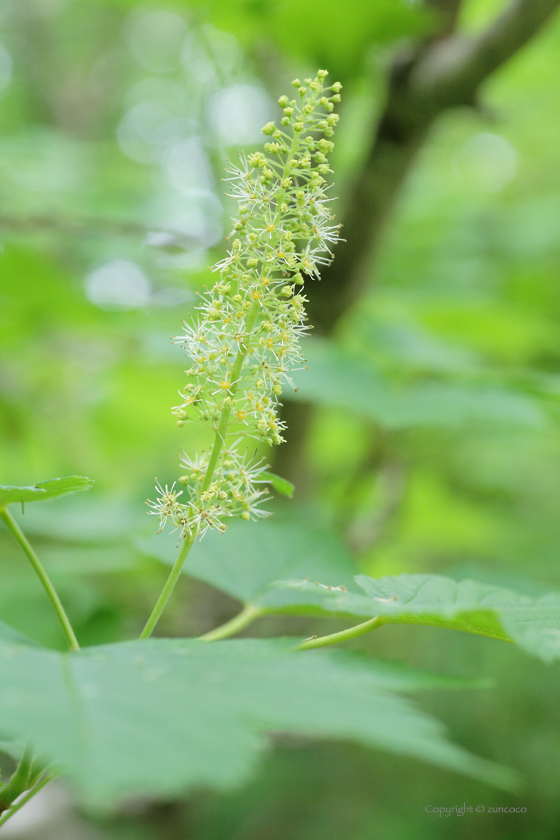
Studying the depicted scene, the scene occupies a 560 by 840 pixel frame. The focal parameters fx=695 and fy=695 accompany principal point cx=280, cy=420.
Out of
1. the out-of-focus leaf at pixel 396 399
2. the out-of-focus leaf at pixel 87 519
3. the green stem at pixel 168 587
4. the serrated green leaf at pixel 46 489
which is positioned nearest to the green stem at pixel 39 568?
the serrated green leaf at pixel 46 489

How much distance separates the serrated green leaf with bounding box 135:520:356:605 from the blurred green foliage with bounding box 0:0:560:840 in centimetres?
12

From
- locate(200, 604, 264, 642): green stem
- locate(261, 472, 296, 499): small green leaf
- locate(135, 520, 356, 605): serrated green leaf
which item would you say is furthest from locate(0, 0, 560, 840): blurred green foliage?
locate(261, 472, 296, 499): small green leaf

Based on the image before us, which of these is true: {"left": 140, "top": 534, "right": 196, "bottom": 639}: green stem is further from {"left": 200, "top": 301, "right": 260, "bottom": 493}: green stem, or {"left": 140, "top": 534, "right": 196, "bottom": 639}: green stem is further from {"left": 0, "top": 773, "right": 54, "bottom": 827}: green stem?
{"left": 0, "top": 773, "right": 54, "bottom": 827}: green stem

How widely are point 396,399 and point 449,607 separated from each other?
5.64 ft

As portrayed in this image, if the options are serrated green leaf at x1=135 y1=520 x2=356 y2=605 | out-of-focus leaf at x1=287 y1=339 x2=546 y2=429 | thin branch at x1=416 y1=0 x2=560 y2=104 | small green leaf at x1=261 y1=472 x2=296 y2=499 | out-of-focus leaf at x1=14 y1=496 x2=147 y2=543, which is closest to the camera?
small green leaf at x1=261 y1=472 x2=296 y2=499

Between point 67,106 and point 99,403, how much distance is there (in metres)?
5.26

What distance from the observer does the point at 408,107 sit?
7.87 feet

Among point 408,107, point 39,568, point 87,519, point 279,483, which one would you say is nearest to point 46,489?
point 39,568

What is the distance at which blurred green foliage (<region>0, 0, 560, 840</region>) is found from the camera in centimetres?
271

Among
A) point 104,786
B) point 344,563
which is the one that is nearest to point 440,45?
point 344,563

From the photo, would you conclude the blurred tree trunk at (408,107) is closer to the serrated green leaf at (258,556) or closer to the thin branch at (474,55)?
the thin branch at (474,55)

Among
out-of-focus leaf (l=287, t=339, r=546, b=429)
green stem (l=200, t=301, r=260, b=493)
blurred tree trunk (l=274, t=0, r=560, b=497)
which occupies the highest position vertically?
blurred tree trunk (l=274, t=0, r=560, b=497)

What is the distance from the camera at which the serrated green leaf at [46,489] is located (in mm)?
1054

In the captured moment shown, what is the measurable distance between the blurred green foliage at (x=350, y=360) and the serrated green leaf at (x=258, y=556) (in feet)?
0.38
